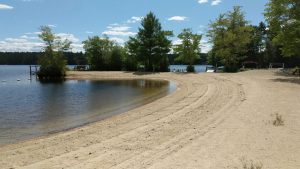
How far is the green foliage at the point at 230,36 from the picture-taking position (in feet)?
156

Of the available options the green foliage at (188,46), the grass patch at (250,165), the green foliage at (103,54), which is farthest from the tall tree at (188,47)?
the grass patch at (250,165)

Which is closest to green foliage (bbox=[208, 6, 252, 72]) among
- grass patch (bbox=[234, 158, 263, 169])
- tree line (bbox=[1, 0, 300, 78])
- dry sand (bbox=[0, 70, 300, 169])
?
tree line (bbox=[1, 0, 300, 78])

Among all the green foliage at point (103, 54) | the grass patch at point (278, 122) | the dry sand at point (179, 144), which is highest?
the green foliage at point (103, 54)

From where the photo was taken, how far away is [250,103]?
16.9 metres

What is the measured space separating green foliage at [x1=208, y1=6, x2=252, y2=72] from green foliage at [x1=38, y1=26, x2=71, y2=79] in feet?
85.7

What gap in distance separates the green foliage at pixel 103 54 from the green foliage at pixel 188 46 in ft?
56.8

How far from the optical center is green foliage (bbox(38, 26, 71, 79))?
57.2 meters

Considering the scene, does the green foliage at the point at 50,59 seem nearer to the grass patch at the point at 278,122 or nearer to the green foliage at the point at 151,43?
the green foliage at the point at 151,43

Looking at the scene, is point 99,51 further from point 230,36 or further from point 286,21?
point 286,21

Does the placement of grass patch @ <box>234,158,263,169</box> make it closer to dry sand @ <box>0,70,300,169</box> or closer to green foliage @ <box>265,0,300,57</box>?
dry sand @ <box>0,70,300,169</box>

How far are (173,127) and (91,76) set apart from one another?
45.9m

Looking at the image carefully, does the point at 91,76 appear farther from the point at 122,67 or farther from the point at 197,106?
the point at 197,106

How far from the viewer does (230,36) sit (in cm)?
4694

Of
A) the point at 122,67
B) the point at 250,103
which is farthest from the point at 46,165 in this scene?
the point at 122,67
